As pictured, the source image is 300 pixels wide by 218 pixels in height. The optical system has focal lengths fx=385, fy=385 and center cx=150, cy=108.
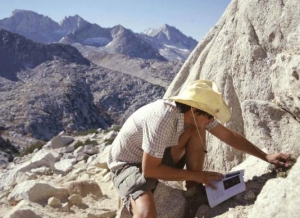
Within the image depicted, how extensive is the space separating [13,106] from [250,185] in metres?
67.6

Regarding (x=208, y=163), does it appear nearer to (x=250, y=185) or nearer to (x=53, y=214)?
(x=250, y=185)

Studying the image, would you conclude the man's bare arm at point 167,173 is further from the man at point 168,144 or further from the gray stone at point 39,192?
the gray stone at point 39,192

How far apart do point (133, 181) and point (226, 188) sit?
3.46ft

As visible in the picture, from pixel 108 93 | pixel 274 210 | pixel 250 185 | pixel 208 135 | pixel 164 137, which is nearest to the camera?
pixel 274 210

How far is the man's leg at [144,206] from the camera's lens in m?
4.10

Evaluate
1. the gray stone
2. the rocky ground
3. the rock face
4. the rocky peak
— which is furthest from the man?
the rocky peak

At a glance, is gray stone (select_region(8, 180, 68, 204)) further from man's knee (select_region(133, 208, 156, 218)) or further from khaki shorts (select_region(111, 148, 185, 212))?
man's knee (select_region(133, 208, 156, 218))

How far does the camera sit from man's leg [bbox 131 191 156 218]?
410 centimetres

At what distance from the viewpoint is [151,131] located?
4.05 meters

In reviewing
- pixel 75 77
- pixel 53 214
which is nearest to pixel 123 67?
pixel 75 77

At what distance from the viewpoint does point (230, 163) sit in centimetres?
608

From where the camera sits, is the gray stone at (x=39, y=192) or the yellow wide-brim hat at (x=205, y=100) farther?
the gray stone at (x=39, y=192)

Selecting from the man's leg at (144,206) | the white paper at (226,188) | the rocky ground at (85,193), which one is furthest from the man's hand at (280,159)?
the man's leg at (144,206)

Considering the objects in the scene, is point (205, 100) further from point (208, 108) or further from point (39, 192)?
point (39, 192)
